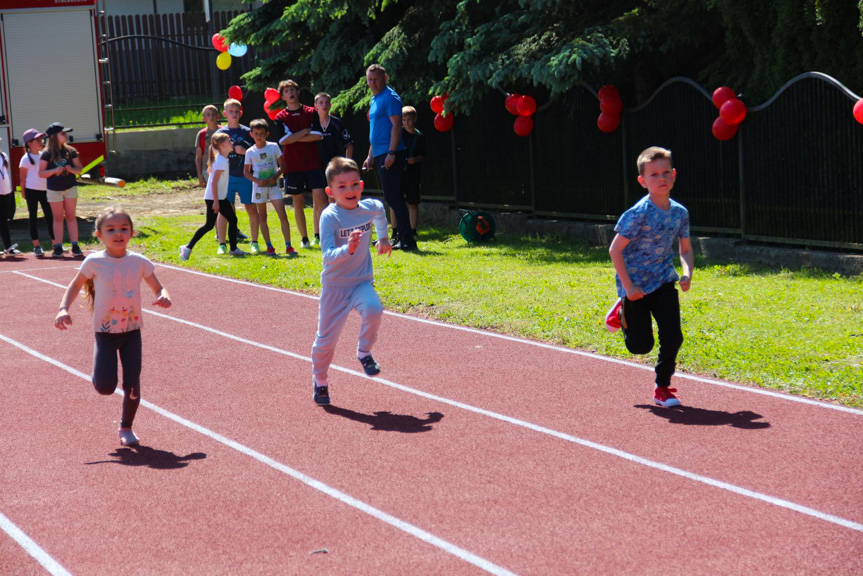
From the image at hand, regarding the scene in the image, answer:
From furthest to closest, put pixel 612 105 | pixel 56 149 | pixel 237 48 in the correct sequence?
pixel 237 48
pixel 56 149
pixel 612 105

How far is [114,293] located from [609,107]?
9970 mm

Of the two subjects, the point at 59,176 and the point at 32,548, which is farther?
the point at 59,176

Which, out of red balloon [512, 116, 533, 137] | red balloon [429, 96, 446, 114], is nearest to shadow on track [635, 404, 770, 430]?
red balloon [512, 116, 533, 137]

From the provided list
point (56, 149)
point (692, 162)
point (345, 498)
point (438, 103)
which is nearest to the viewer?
point (345, 498)

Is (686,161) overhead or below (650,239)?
overhead

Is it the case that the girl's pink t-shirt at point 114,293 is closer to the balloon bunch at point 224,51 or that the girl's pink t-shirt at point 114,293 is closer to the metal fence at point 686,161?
the metal fence at point 686,161

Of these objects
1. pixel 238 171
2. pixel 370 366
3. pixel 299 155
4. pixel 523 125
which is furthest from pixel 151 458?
pixel 523 125

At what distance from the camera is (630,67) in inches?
624

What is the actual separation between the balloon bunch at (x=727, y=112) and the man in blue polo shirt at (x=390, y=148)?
4.34 m

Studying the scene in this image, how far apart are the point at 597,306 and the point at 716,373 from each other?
2568 millimetres

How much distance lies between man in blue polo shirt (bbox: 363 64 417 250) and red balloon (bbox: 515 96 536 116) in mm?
2179

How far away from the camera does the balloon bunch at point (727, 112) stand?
42.9 feet

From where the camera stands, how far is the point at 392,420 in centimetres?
720

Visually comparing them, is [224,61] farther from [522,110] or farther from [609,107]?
[609,107]
